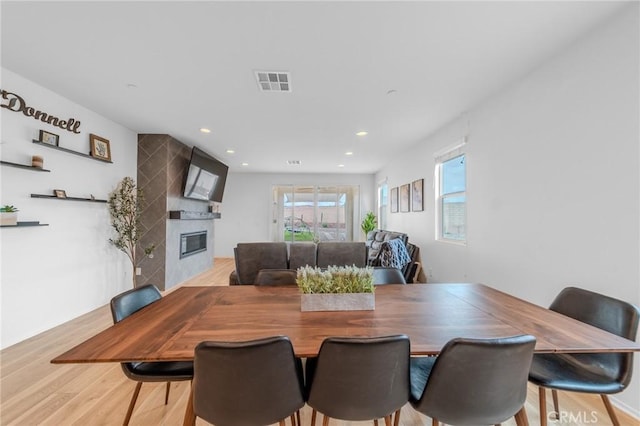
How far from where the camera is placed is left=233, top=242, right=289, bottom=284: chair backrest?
3.30 metres

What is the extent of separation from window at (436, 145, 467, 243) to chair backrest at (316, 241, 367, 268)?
4.51ft

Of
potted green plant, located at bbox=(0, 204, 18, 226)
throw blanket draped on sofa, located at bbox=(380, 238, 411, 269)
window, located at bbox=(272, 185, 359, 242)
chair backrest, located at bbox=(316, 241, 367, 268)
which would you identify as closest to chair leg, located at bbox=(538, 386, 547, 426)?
chair backrest, located at bbox=(316, 241, 367, 268)

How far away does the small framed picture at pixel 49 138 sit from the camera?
273 cm

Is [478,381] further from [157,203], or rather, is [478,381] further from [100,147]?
[157,203]

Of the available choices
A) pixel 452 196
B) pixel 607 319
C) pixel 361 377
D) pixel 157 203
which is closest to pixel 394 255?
pixel 452 196

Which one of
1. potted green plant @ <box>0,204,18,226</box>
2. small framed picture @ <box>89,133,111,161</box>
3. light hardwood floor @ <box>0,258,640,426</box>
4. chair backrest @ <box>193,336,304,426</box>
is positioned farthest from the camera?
small framed picture @ <box>89,133,111,161</box>

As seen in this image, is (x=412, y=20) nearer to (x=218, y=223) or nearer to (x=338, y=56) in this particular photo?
(x=338, y=56)

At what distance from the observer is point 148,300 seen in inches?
66.0

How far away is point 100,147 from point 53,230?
121 centimetres

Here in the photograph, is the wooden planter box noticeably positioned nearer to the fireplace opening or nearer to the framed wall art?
the fireplace opening

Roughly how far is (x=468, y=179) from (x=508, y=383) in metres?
2.85

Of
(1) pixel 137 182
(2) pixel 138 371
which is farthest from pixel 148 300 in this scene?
(1) pixel 137 182

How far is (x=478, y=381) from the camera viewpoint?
983 mm

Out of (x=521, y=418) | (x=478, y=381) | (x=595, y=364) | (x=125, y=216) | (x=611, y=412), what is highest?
(x=125, y=216)
